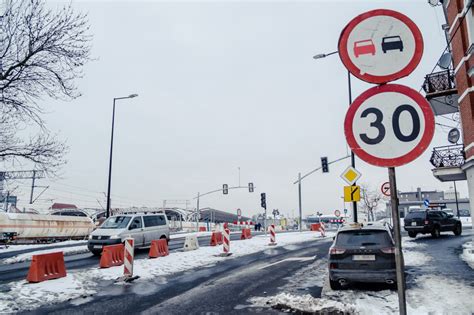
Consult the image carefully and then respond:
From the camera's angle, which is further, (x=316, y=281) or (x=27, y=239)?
(x=27, y=239)

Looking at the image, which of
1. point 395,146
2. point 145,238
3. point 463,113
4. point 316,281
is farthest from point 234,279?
point 463,113

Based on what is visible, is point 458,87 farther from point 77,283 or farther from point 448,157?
point 77,283

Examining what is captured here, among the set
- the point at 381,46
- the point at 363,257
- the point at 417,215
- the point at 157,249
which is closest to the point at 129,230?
the point at 157,249

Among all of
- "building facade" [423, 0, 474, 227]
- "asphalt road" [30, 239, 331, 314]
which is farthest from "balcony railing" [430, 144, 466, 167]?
"asphalt road" [30, 239, 331, 314]

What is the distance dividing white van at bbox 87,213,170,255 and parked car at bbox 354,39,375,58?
1454 cm

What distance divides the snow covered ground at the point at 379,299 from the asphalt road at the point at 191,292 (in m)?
0.46

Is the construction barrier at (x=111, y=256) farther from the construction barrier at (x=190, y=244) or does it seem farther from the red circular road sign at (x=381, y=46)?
the red circular road sign at (x=381, y=46)

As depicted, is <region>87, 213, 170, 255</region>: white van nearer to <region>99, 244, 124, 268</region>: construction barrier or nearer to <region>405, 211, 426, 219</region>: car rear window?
<region>99, 244, 124, 268</region>: construction barrier

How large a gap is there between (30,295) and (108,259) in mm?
4614

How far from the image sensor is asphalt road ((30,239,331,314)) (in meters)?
6.91

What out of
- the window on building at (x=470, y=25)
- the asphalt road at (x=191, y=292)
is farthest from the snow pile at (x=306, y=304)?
the window on building at (x=470, y=25)

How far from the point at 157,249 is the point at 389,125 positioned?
1431 cm

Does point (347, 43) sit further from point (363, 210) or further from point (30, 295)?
point (363, 210)

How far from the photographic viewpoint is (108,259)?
1284 centimetres
